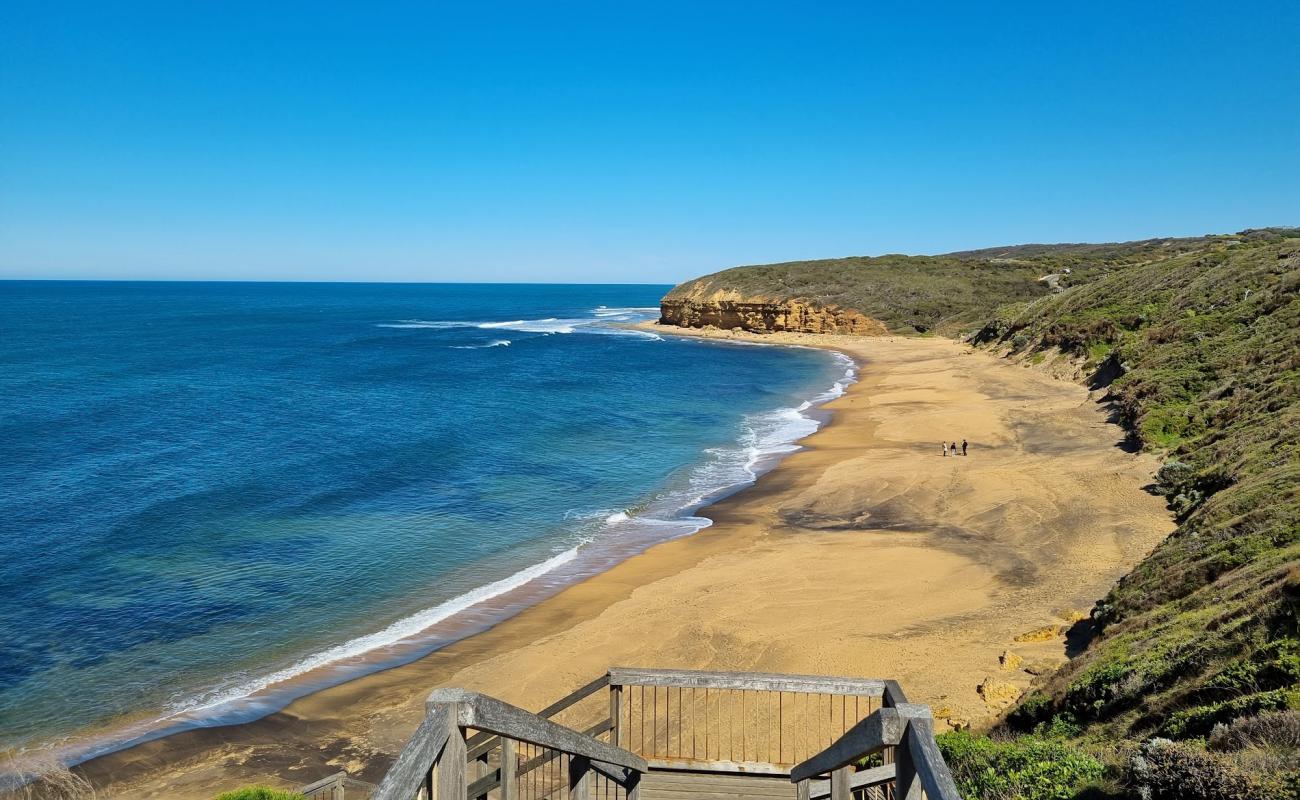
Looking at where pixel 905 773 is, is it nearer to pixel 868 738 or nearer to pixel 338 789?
pixel 868 738

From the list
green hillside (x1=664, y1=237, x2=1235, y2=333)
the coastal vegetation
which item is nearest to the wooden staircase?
the coastal vegetation

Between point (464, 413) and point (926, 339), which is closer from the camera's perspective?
point (464, 413)

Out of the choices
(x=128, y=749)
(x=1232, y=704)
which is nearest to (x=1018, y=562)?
(x=1232, y=704)

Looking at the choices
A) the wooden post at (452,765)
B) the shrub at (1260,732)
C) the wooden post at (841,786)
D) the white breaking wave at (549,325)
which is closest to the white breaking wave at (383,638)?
the wooden post at (841,786)

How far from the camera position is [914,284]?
92812 millimetres

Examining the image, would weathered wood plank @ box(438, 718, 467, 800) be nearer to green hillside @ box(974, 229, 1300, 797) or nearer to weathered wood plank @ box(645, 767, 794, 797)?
weathered wood plank @ box(645, 767, 794, 797)

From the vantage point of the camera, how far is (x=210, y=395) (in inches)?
1821

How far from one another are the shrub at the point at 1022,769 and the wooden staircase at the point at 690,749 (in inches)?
32.3

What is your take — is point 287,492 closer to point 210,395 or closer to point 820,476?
point 820,476

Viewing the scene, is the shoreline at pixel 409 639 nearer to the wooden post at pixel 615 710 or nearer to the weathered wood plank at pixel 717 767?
the wooden post at pixel 615 710

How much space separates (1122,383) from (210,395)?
45487mm

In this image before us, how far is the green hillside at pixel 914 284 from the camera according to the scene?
279ft

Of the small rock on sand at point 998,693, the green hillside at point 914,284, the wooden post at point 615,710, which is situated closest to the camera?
the wooden post at point 615,710

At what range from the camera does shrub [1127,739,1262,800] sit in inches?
197
